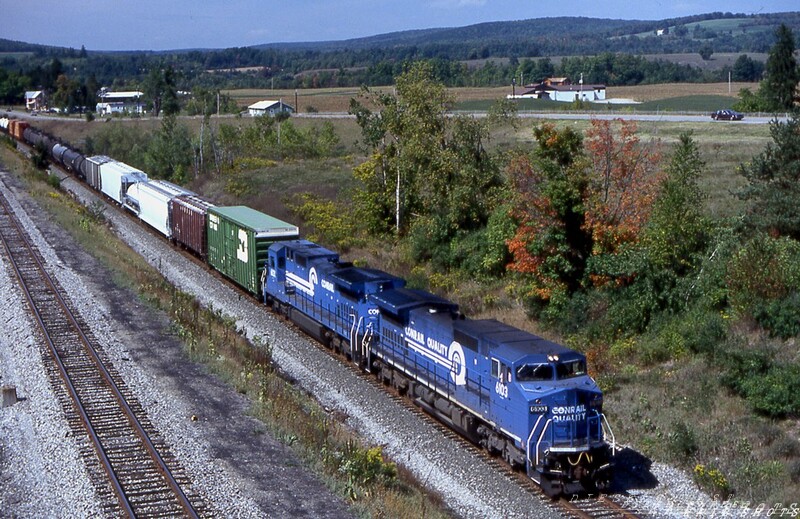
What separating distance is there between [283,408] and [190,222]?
22.5m

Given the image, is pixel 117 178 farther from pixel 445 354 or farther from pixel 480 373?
pixel 480 373

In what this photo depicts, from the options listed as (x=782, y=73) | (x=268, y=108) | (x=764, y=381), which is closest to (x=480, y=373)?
(x=764, y=381)

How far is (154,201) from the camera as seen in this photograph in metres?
47.9

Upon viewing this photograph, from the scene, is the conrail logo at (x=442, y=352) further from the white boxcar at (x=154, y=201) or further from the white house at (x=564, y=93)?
the white house at (x=564, y=93)

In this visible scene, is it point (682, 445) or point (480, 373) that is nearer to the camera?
point (682, 445)

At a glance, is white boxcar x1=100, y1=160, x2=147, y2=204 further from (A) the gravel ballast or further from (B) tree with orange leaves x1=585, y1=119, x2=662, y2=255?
(B) tree with orange leaves x1=585, y1=119, x2=662, y2=255

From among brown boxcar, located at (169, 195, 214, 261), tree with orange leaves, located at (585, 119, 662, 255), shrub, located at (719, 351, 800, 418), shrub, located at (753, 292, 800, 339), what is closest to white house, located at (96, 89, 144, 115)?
brown boxcar, located at (169, 195, 214, 261)

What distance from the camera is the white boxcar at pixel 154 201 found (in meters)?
46.2

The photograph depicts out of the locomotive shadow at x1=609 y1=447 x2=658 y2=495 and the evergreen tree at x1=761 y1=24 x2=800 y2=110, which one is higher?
the evergreen tree at x1=761 y1=24 x2=800 y2=110

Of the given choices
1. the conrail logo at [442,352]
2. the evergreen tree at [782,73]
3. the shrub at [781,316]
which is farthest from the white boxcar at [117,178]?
the evergreen tree at [782,73]

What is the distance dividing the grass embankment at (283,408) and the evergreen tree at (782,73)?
59.0m

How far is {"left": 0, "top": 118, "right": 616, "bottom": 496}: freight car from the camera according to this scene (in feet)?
57.7

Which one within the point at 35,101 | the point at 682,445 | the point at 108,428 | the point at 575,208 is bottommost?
the point at 682,445

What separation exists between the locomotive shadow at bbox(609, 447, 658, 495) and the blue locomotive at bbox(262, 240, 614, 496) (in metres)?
0.53
